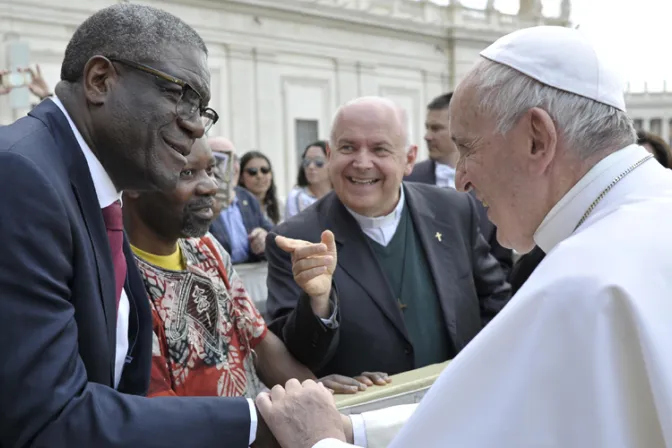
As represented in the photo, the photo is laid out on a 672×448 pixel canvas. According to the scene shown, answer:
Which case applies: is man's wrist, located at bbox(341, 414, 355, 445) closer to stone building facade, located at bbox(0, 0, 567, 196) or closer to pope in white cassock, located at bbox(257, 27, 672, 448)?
pope in white cassock, located at bbox(257, 27, 672, 448)

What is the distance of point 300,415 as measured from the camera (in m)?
2.12

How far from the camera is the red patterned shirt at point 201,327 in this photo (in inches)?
99.2

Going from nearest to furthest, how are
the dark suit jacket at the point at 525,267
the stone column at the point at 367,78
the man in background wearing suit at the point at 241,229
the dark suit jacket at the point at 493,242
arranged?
the dark suit jacket at the point at 525,267
the dark suit jacket at the point at 493,242
the man in background wearing suit at the point at 241,229
the stone column at the point at 367,78

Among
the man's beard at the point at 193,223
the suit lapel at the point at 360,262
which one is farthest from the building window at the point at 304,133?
the man's beard at the point at 193,223

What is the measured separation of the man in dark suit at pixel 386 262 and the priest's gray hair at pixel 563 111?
136 cm

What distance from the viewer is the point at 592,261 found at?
1.55 meters

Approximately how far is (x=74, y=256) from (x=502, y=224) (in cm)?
115

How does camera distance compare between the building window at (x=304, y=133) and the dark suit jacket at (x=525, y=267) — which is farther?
the building window at (x=304, y=133)

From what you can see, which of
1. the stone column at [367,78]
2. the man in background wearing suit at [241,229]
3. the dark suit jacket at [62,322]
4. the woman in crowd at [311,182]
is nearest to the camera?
the dark suit jacket at [62,322]

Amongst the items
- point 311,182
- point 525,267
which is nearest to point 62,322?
point 525,267

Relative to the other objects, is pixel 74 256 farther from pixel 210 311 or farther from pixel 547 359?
pixel 547 359

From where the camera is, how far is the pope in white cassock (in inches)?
58.3

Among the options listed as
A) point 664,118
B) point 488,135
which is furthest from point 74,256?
point 664,118

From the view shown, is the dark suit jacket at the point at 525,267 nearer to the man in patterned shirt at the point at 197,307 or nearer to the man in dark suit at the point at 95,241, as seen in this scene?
the man in patterned shirt at the point at 197,307
